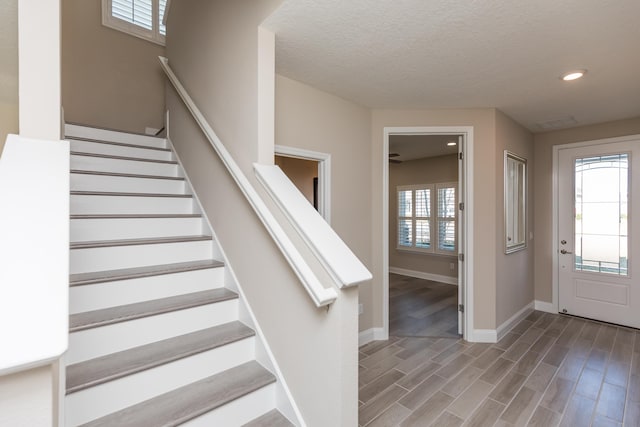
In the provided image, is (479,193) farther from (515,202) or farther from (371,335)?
(371,335)

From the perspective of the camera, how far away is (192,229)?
2.48 m

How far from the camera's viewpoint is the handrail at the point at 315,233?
1463 millimetres

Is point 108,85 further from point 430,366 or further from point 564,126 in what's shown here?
point 564,126

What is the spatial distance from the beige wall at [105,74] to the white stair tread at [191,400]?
367cm

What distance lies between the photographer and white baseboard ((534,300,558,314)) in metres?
4.19

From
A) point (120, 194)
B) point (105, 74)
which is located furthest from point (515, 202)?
point (105, 74)

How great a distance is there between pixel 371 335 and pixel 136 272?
239 cm

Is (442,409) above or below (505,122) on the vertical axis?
below

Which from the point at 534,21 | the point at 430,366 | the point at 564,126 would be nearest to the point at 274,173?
the point at 534,21

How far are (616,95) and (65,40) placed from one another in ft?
19.4

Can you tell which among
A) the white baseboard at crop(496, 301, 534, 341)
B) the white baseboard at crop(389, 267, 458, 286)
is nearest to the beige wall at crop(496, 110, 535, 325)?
the white baseboard at crop(496, 301, 534, 341)

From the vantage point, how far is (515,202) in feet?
12.6

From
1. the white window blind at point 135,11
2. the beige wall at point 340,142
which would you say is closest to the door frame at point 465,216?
the beige wall at point 340,142

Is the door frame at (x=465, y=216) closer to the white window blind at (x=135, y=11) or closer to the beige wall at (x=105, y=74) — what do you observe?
the beige wall at (x=105, y=74)
